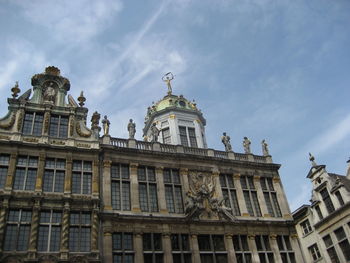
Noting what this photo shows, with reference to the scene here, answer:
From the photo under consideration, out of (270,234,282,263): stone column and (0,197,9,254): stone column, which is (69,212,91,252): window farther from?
(270,234,282,263): stone column

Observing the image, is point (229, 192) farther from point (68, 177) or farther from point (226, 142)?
point (68, 177)

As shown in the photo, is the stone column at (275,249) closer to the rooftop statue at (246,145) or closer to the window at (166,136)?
the rooftop statue at (246,145)

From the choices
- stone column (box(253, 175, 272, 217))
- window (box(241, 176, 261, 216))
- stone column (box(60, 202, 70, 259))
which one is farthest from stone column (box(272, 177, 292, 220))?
stone column (box(60, 202, 70, 259))

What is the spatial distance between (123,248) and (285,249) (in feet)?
42.2

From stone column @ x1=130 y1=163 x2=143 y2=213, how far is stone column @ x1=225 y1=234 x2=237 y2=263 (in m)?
6.90

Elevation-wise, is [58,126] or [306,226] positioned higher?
[58,126]

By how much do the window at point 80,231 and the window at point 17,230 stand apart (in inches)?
101

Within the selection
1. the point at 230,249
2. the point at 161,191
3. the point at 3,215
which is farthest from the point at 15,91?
the point at 230,249

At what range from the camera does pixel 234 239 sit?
27500 mm

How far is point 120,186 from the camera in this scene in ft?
87.0

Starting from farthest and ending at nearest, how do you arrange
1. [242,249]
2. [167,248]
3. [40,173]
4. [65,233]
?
[242,249] < [167,248] < [40,173] < [65,233]

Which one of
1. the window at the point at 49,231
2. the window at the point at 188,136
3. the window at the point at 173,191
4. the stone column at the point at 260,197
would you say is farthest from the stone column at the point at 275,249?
the window at the point at 49,231

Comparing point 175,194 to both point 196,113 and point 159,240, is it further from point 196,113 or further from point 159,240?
point 196,113

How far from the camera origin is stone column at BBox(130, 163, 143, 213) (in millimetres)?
25828
